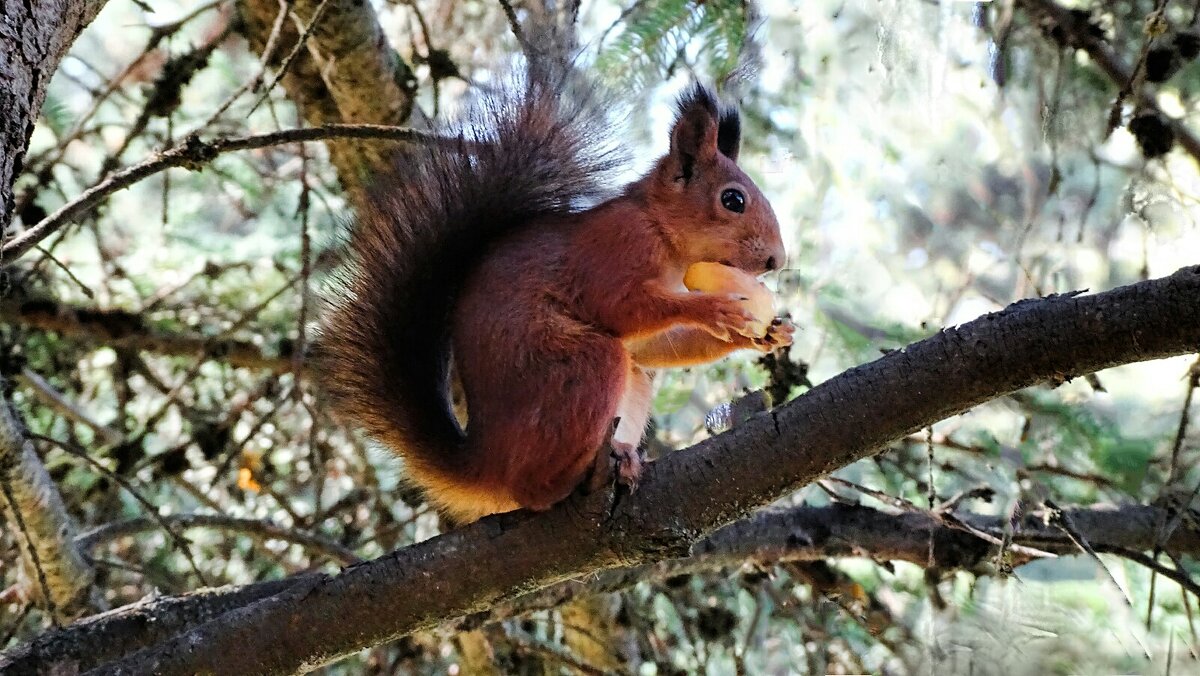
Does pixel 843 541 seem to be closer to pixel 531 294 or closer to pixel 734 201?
pixel 734 201

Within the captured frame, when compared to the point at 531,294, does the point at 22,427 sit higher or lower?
lower

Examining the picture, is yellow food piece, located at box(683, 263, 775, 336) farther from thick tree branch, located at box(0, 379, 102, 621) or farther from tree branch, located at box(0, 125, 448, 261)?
thick tree branch, located at box(0, 379, 102, 621)

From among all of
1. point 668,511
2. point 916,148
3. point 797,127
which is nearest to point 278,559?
point 668,511

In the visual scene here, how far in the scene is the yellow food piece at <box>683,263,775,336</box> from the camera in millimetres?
1585

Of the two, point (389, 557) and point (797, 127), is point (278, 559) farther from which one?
point (797, 127)

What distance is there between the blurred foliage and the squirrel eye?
203 millimetres

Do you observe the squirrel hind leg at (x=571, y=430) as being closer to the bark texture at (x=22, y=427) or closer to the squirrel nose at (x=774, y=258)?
the squirrel nose at (x=774, y=258)

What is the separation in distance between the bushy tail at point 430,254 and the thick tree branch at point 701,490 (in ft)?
1.07

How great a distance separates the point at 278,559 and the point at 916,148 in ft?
6.70

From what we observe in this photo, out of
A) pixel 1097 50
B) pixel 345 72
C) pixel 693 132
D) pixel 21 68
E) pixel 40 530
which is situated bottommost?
pixel 40 530

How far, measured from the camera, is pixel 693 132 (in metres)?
1.84

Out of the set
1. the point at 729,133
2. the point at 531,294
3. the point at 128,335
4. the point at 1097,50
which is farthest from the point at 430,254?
the point at 1097,50

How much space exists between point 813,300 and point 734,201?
0.84 m

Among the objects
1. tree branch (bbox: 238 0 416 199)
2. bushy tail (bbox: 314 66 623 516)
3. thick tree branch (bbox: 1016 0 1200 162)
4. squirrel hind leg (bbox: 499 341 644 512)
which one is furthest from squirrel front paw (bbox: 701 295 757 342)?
thick tree branch (bbox: 1016 0 1200 162)
